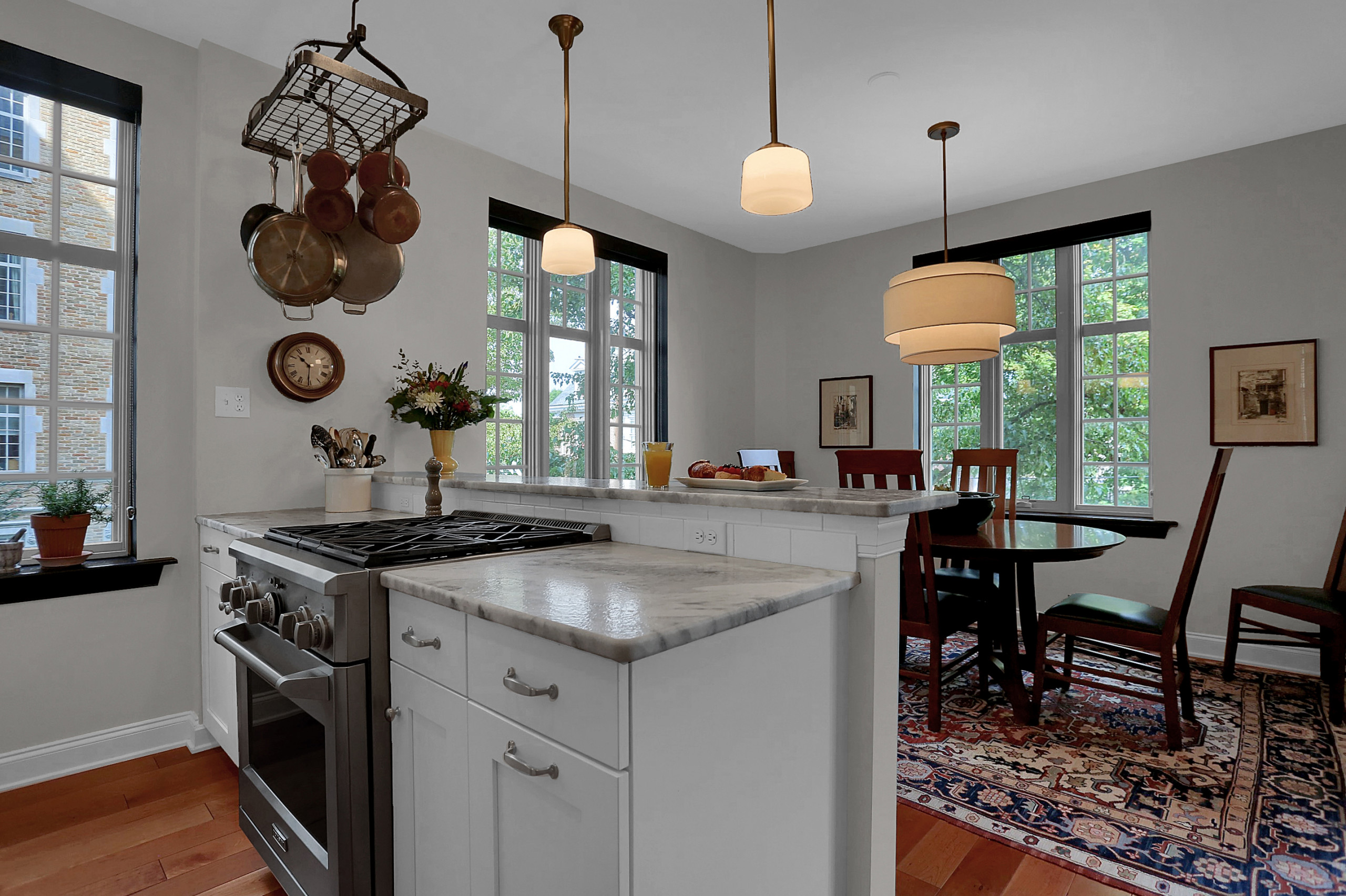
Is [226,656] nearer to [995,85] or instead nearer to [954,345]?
[954,345]

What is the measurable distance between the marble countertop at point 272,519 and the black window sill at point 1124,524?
3400mm

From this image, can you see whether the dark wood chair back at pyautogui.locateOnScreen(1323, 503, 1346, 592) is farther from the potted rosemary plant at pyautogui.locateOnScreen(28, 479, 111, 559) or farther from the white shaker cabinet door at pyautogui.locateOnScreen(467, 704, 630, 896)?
the potted rosemary plant at pyautogui.locateOnScreen(28, 479, 111, 559)

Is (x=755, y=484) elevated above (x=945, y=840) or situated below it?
above

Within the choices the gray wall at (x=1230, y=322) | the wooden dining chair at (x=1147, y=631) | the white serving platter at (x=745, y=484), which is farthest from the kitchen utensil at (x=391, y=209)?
the gray wall at (x=1230, y=322)

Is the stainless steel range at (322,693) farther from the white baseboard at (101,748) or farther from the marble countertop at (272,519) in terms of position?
the white baseboard at (101,748)

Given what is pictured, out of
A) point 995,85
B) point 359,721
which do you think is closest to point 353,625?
point 359,721

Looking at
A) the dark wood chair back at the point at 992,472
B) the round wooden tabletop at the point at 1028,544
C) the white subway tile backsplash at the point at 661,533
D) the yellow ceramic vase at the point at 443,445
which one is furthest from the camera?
the dark wood chair back at the point at 992,472

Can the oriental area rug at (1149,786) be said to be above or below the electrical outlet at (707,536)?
below

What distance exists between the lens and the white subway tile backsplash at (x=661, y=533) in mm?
1674

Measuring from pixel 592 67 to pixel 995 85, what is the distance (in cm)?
169

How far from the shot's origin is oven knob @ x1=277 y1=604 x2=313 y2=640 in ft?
4.55

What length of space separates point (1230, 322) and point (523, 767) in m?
4.09

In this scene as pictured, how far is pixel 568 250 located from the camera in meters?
2.26

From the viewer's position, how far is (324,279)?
1.70 m
